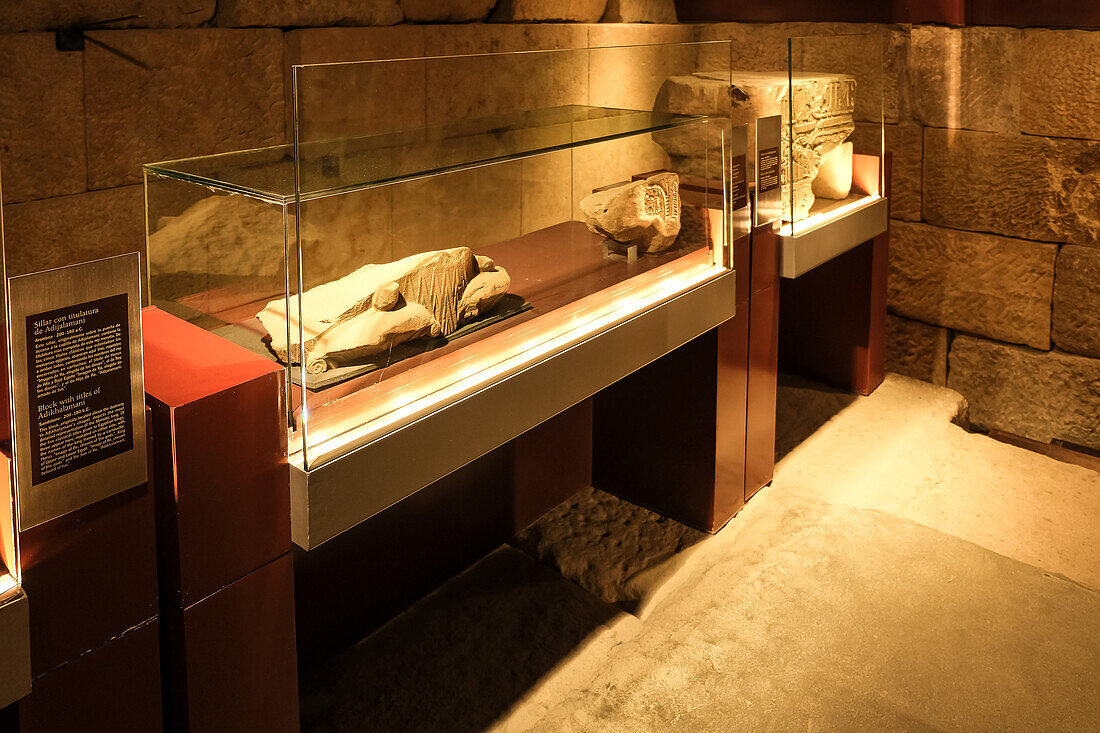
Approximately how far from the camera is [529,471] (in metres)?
3.65

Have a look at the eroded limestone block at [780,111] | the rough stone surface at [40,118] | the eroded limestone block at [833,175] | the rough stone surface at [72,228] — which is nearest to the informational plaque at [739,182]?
the eroded limestone block at [780,111]

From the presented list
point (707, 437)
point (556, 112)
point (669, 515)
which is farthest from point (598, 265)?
point (669, 515)

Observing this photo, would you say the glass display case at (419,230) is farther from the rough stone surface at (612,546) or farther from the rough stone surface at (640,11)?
the rough stone surface at (640,11)

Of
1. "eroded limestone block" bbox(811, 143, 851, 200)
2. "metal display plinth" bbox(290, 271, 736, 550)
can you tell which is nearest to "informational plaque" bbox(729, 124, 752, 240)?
"metal display plinth" bbox(290, 271, 736, 550)

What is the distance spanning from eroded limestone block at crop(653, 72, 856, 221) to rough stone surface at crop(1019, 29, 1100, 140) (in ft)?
3.60

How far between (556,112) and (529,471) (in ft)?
4.78

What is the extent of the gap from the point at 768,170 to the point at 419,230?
1.75 m

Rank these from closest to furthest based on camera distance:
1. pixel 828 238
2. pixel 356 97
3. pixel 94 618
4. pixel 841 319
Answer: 1. pixel 94 618
2. pixel 356 97
3. pixel 828 238
4. pixel 841 319

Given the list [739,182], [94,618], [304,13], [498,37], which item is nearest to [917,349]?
[739,182]

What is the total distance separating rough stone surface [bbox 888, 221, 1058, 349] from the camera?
4.80 m

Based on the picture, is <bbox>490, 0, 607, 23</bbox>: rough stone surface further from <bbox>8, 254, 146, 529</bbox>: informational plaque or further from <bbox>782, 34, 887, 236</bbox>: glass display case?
<bbox>8, 254, 146, 529</bbox>: informational plaque

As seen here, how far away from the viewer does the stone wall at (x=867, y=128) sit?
278cm

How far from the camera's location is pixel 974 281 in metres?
5.01

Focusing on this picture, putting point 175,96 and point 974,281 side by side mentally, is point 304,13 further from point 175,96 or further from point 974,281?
point 974,281
